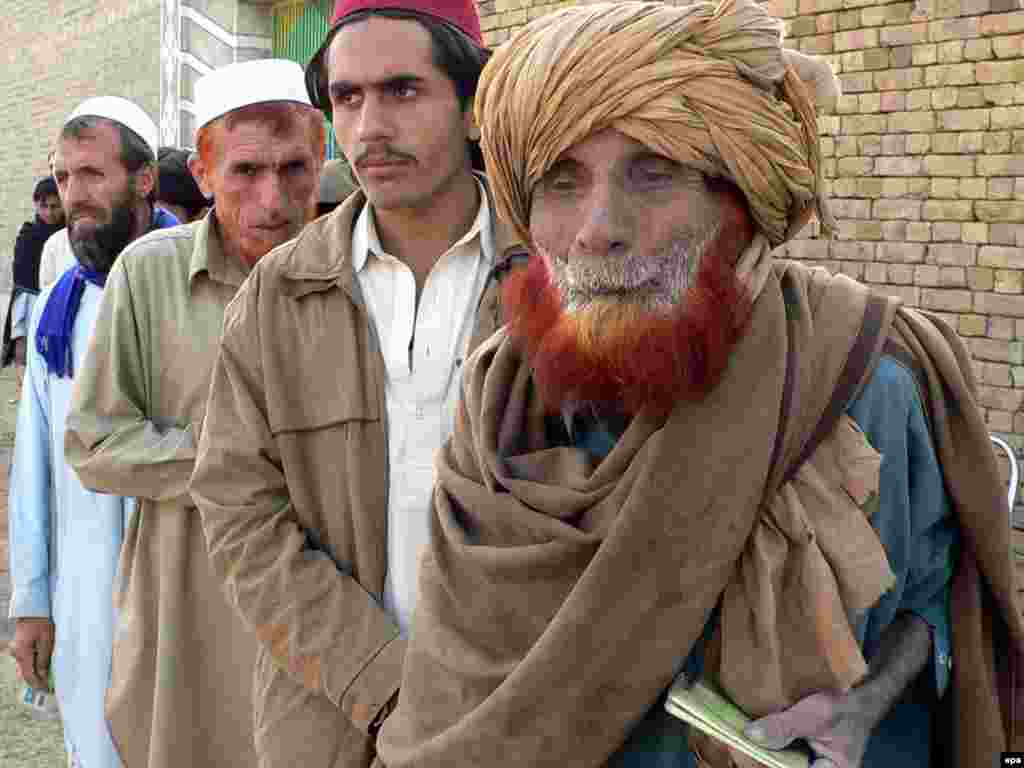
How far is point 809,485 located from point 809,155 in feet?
1.48

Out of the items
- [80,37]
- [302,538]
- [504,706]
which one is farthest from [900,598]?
[80,37]

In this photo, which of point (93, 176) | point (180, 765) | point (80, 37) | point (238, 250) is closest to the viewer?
point (180, 765)

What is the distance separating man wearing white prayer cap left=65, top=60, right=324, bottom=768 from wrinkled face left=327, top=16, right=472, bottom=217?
0.91 meters

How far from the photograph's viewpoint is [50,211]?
8.79 m

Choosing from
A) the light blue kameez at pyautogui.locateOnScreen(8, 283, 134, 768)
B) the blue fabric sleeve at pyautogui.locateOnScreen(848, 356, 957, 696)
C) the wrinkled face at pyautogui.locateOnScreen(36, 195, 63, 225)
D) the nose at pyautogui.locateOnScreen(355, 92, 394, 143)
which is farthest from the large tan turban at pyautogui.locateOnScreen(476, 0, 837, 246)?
the wrinkled face at pyautogui.locateOnScreen(36, 195, 63, 225)

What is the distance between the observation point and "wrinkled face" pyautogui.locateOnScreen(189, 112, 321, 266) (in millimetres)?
3348

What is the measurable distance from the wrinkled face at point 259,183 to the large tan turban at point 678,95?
1554 millimetres

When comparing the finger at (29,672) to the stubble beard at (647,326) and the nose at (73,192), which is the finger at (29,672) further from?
the stubble beard at (647,326)

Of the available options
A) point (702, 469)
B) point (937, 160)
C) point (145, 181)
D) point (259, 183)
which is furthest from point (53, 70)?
point (702, 469)

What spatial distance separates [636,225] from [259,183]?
1.74 metres

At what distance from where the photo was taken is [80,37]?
15734 millimetres

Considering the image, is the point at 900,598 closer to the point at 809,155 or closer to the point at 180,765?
the point at 809,155

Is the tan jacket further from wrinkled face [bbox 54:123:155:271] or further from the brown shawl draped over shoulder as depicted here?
wrinkled face [bbox 54:123:155:271]

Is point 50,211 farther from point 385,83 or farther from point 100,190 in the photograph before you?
point 385,83
